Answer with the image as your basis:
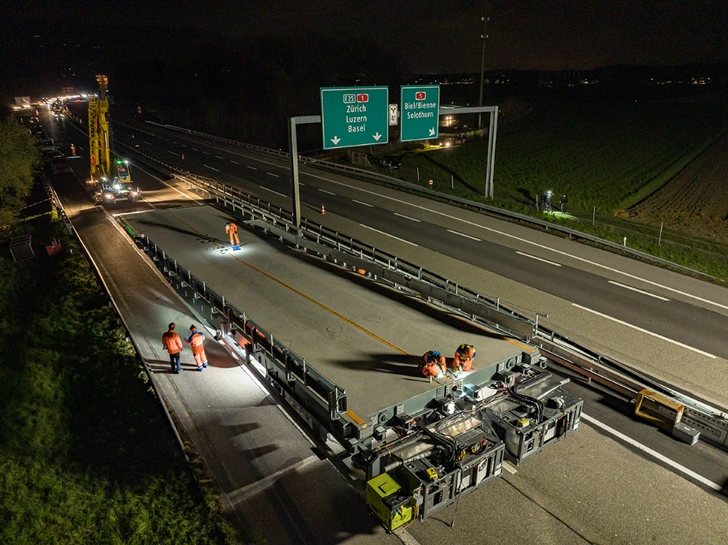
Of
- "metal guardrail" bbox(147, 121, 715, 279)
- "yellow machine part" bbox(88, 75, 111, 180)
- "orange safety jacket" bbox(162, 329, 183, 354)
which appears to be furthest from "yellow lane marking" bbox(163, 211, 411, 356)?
"yellow machine part" bbox(88, 75, 111, 180)

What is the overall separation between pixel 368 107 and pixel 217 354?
14.4 metres

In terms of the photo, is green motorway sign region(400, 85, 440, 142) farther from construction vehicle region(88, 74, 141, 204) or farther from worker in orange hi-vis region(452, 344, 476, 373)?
construction vehicle region(88, 74, 141, 204)

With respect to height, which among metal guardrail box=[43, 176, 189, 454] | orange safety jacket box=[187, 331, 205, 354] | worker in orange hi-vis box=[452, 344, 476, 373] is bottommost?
metal guardrail box=[43, 176, 189, 454]

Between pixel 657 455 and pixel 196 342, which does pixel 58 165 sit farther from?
pixel 657 455

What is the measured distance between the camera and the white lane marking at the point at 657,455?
31.2 feet

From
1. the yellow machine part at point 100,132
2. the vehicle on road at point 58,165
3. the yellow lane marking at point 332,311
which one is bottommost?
the yellow lane marking at point 332,311

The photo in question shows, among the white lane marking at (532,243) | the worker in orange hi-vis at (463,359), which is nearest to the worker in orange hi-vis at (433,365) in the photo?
the worker in orange hi-vis at (463,359)

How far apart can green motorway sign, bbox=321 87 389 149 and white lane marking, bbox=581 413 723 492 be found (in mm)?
16196

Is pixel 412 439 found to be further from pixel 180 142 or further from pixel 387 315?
pixel 180 142

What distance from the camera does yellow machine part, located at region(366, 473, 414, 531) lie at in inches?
299

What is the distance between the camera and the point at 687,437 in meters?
10.5

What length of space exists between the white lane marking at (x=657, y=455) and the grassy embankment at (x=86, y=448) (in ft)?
26.6

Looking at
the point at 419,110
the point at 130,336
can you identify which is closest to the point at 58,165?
the point at 419,110

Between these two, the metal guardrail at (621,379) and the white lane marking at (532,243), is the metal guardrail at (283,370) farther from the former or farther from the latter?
the white lane marking at (532,243)
